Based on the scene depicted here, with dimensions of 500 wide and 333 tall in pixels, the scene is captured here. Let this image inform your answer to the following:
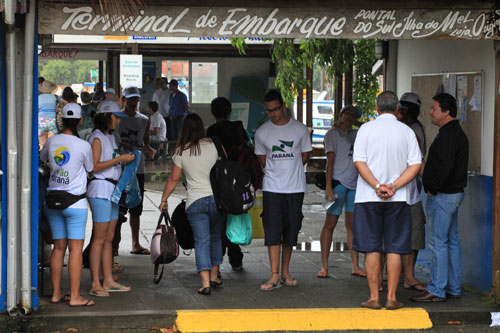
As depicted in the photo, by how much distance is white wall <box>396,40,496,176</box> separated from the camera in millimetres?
7797

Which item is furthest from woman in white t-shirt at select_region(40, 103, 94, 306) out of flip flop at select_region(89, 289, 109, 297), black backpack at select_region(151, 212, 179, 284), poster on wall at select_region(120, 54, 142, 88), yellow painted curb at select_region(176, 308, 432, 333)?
poster on wall at select_region(120, 54, 142, 88)

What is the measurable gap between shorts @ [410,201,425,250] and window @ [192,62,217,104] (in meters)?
18.3

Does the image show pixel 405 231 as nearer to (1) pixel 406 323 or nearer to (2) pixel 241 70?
(1) pixel 406 323

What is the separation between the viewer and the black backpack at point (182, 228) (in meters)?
8.00

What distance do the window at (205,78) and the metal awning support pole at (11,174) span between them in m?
19.4

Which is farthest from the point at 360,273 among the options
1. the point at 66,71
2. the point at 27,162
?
the point at 66,71

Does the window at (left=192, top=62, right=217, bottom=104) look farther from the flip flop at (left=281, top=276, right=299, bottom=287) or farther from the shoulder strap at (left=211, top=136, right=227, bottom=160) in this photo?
the shoulder strap at (left=211, top=136, right=227, bottom=160)

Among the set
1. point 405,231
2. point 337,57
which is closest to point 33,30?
point 405,231

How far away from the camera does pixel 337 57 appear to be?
501 inches

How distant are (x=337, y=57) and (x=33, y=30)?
6.92 m

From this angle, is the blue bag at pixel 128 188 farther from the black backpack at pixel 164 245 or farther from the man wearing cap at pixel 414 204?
the man wearing cap at pixel 414 204

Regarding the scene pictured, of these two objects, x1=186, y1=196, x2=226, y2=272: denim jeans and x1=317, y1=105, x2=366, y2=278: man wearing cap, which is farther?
x1=317, y1=105, x2=366, y2=278: man wearing cap

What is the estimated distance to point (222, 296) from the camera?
301 inches

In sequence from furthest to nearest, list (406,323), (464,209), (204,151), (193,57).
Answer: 1. (193,57)
2. (464,209)
3. (204,151)
4. (406,323)
